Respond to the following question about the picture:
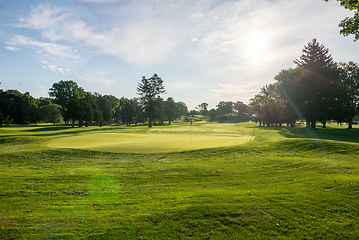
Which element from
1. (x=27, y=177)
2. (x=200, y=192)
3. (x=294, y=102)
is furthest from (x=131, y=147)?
(x=294, y=102)

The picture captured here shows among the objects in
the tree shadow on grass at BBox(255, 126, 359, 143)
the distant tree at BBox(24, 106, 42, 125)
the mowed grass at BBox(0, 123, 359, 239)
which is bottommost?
the mowed grass at BBox(0, 123, 359, 239)

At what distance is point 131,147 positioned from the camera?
1819cm

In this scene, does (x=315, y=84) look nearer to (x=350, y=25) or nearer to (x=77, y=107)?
(x=350, y=25)

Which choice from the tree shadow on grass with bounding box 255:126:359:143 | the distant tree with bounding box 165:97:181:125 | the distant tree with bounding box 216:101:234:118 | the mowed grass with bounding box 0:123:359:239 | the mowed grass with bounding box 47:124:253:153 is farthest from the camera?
the distant tree with bounding box 216:101:234:118

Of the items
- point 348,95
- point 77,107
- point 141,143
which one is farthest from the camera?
point 77,107

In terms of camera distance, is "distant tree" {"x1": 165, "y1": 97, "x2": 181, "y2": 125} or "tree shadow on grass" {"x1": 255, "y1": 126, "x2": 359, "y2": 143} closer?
"tree shadow on grass" {"x1": 255, "y1": 126, "x2": 359, "y2": 143}

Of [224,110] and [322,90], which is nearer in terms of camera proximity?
[322,90]

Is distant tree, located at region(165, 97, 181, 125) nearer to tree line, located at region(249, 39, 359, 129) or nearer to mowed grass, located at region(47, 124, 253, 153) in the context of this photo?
tree line, located at region(249, 39, 359, 129)

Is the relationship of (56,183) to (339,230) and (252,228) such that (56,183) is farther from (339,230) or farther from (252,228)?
(339,230)

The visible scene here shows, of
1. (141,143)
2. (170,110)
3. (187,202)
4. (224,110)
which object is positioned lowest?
(187,202)

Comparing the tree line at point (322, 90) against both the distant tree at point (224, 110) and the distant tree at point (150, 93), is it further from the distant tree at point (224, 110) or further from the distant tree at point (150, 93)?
the distant tree at point (224, 110)

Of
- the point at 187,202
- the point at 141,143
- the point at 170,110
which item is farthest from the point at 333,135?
the point at 170,110

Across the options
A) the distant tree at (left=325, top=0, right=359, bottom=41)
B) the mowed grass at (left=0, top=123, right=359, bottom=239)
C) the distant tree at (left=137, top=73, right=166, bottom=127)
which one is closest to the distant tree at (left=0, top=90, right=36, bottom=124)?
the distant tree at (left=137, top=73, right=166, bottom=127)

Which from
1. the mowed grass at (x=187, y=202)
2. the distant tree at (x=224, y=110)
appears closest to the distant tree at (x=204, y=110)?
the distant tree at (x=224, y=110)
